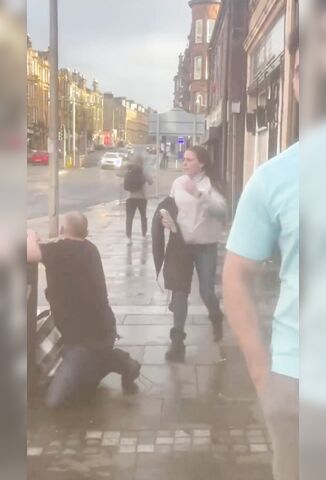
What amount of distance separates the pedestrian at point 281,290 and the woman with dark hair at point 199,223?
2.8 inches

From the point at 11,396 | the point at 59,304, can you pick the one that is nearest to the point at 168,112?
the point at 59,304

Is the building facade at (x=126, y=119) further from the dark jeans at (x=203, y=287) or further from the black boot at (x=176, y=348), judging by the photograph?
the black boot at (x=176, y=348)

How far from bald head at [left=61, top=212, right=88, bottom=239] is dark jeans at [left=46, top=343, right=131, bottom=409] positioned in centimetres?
30

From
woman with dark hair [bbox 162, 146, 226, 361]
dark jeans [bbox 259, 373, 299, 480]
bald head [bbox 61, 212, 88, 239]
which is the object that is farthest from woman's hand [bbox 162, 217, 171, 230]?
dark jeans [bbox 259, 373, 299, 480]

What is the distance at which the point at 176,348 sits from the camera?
1669mm

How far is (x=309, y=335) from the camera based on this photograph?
1489 millimetres

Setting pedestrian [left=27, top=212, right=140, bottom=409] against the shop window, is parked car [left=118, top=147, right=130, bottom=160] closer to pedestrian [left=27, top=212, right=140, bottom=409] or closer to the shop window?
pedestrian [left=27, top=212, right=140, bottom=409]

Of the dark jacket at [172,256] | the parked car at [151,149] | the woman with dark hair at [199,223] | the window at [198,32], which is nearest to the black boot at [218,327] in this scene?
the woman with dark hair at [199,223]

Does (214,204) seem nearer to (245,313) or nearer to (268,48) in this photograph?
(245,313)

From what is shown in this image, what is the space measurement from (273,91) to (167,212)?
1.31ft

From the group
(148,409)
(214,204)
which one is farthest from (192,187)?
(148,409)

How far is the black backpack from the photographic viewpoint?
1.66 metres

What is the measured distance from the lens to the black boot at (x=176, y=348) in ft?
5.44

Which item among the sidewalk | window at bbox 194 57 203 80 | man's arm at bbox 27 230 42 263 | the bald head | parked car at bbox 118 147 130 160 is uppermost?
window at bbox 194 57 203 80
